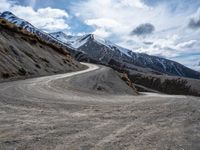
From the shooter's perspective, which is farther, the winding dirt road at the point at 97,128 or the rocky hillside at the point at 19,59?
the rocky hillside at the point at 19,59

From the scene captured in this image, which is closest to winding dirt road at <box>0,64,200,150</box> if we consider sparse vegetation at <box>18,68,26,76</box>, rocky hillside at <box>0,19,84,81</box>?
rocky hillside at <box>0,19,84,81</box>

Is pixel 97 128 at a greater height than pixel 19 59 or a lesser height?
lesser

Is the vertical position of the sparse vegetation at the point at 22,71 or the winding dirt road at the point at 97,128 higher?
the sparse vegetation at the point at 22,71

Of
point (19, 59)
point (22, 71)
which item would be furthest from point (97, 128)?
point (19, 59)

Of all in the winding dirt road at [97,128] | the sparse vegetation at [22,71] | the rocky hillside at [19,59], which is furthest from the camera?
the sparse vegetation at [22,71]

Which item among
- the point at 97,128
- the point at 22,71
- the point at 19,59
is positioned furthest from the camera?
the point at 19,59

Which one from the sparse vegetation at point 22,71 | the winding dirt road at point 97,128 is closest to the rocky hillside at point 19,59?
the sparse vegetation at point 22,71

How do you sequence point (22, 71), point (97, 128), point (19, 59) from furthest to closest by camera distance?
point (19, 59), point (22, 71), point (97, 128)

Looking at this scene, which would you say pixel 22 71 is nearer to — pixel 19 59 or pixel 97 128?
pixel 19 59

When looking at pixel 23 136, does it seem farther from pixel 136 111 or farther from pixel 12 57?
pixel 12 57

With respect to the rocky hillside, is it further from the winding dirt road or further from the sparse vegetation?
the winding dirt road

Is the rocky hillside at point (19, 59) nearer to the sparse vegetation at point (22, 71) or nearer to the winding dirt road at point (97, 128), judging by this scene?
the sparse vegetation at point (22, 71)

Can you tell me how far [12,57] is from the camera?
42219 mm

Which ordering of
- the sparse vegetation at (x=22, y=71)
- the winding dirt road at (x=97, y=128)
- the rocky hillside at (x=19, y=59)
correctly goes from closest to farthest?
the winding dirt road at (x=97, y=128), the rocky hillside at (x=19, y=59), the sparse vegetation at (x=22, y=71)
